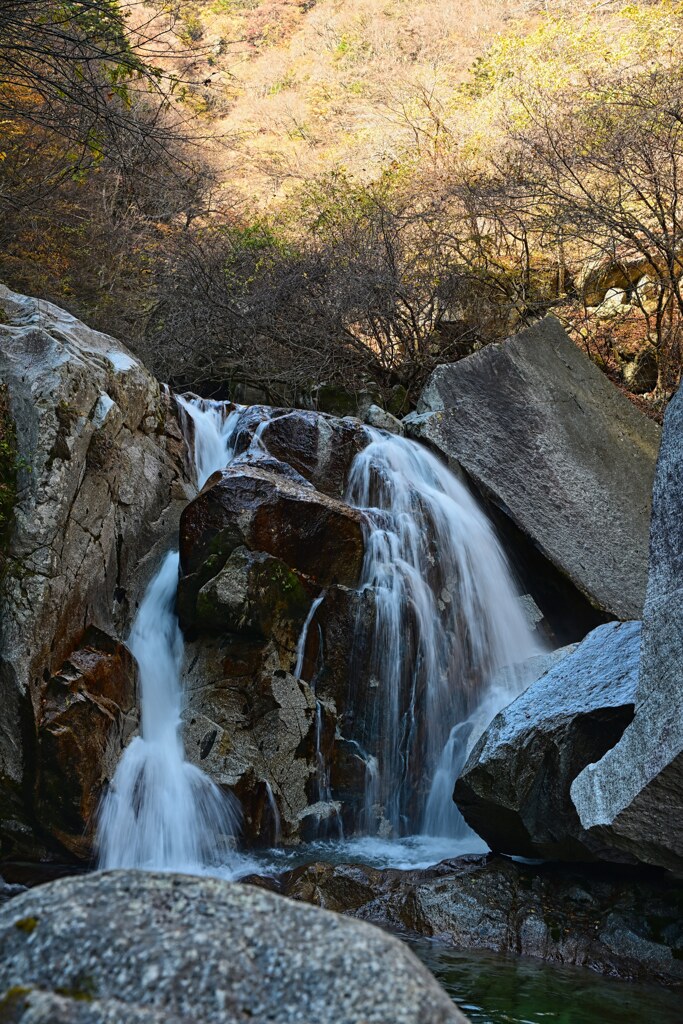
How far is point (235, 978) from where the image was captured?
1752mm

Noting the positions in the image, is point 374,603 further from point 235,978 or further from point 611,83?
point 611,83

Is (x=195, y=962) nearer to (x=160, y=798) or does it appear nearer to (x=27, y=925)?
(x=27, y=925)

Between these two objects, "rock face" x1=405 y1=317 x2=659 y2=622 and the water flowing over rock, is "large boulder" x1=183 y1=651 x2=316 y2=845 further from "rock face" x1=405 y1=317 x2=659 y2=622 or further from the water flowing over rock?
"rock face" x1=405 y1=317 x2=659 y2=622

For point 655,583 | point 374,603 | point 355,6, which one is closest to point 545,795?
point 655,583

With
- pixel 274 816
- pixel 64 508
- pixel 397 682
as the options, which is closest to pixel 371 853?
pixel 274 816

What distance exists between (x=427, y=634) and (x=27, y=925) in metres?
4.87

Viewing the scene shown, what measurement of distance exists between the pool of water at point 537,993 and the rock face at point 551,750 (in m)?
0.60

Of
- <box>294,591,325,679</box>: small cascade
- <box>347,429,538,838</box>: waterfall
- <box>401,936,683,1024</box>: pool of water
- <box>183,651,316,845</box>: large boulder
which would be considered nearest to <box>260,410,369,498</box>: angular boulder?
<box>347,429,538,838</box>: waterfall

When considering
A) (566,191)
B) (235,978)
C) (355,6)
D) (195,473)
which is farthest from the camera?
(355,6)

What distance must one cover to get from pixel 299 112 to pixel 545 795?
82.7ft

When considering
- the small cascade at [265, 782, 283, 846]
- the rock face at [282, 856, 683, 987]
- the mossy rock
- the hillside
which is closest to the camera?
the rock face at [282, 856, 683, 987]

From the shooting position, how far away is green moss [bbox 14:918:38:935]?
1.85 m

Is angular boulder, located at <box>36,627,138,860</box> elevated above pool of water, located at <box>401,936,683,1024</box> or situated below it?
above

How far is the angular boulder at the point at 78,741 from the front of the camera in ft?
16.7
